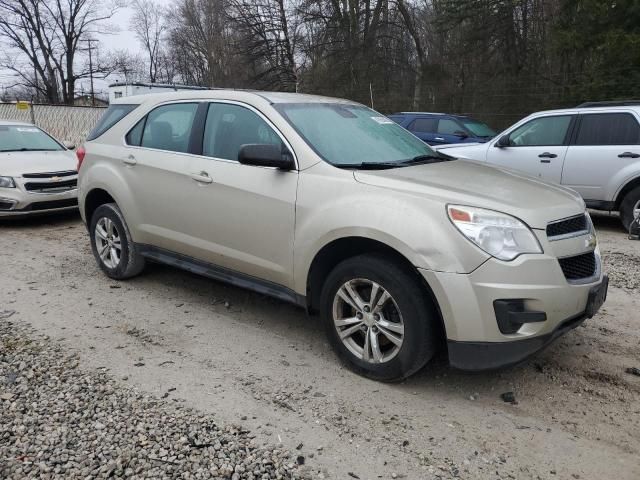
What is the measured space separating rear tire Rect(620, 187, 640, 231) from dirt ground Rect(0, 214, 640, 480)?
2516 millimetres

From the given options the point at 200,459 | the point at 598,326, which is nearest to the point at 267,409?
the point at 200,459

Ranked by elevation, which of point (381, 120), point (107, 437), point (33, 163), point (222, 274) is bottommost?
point (107, 437)

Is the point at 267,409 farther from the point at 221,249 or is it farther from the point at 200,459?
the point at 221,249

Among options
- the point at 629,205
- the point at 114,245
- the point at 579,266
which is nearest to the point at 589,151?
the point at 629,205

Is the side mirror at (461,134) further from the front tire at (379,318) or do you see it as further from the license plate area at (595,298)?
the front tire at (379,318)

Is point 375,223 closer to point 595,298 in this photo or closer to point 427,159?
point 427,159

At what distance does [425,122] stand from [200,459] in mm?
11874

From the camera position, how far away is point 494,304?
3.06 meters

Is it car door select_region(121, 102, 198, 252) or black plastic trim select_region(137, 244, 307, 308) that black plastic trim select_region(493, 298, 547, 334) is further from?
car door select_region(121, 102, 198, 252)

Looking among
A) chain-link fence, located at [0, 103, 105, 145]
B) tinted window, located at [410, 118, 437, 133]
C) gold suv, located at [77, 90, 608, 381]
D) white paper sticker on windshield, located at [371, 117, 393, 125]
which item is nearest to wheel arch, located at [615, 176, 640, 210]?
gold suv, located at [77, 90, 608, 381]

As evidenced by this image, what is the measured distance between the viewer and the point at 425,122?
1355cm

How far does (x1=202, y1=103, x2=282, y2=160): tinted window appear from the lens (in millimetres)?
4219

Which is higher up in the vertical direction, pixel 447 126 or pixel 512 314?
pixel 447 126

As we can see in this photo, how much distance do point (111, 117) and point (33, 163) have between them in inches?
151
